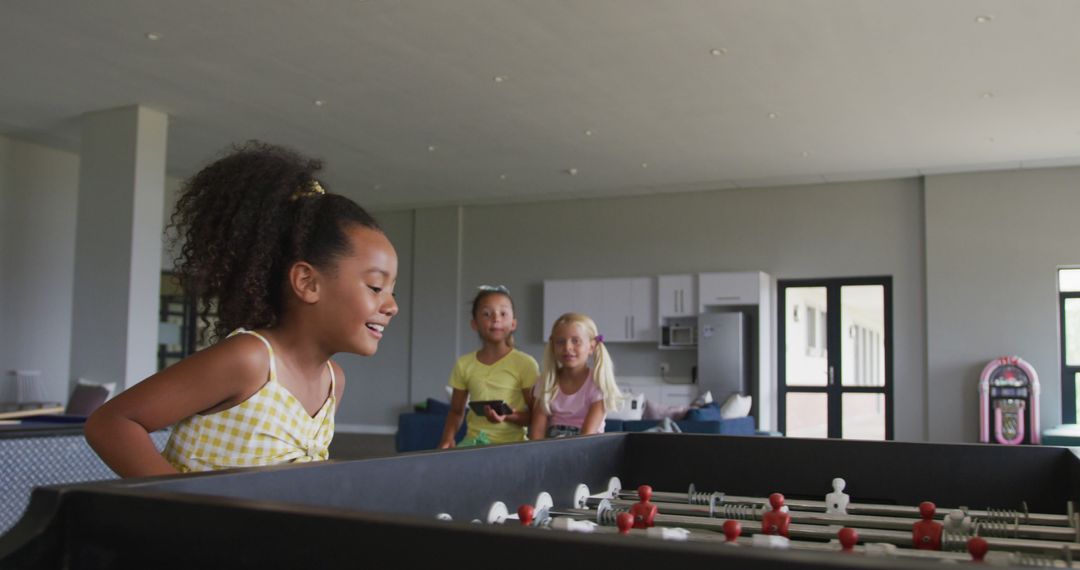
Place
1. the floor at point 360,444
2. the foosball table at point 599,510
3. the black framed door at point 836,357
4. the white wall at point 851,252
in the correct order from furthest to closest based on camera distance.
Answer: the black framed door at point 836,357, the floor at point 360,444, the white wall at point 851,252, the foosball table at point 599,510

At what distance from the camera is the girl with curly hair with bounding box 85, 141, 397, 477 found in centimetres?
132

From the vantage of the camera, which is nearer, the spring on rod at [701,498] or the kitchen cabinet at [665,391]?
the spring on rod at [701,498]

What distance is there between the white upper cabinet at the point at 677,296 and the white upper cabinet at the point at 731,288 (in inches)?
4.7

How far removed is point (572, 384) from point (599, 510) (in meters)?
2.07

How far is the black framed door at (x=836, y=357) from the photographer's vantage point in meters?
9.38

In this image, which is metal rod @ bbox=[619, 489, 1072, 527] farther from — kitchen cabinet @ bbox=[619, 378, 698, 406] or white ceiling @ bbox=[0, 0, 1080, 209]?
kitchen cabinet @ bbox=[619, 378, 698, 406]

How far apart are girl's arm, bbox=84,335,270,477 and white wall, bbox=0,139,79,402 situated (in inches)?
335

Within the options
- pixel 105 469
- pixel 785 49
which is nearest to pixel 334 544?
pixel 105 469

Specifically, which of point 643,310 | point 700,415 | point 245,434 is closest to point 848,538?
point 245,434

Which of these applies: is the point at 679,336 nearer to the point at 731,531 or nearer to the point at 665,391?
the point at 665,391

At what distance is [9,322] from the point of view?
8664 millimetres

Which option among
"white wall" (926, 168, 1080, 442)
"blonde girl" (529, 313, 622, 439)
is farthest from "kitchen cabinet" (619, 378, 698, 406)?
"blonde girl" (529, 313, 622, 439)

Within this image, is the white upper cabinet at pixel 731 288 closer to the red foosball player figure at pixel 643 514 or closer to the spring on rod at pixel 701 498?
the spring on rod at pixel 701 498

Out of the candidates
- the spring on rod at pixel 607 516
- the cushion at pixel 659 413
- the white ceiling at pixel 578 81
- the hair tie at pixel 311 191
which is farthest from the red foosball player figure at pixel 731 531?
the cushion at pixel 659 413
